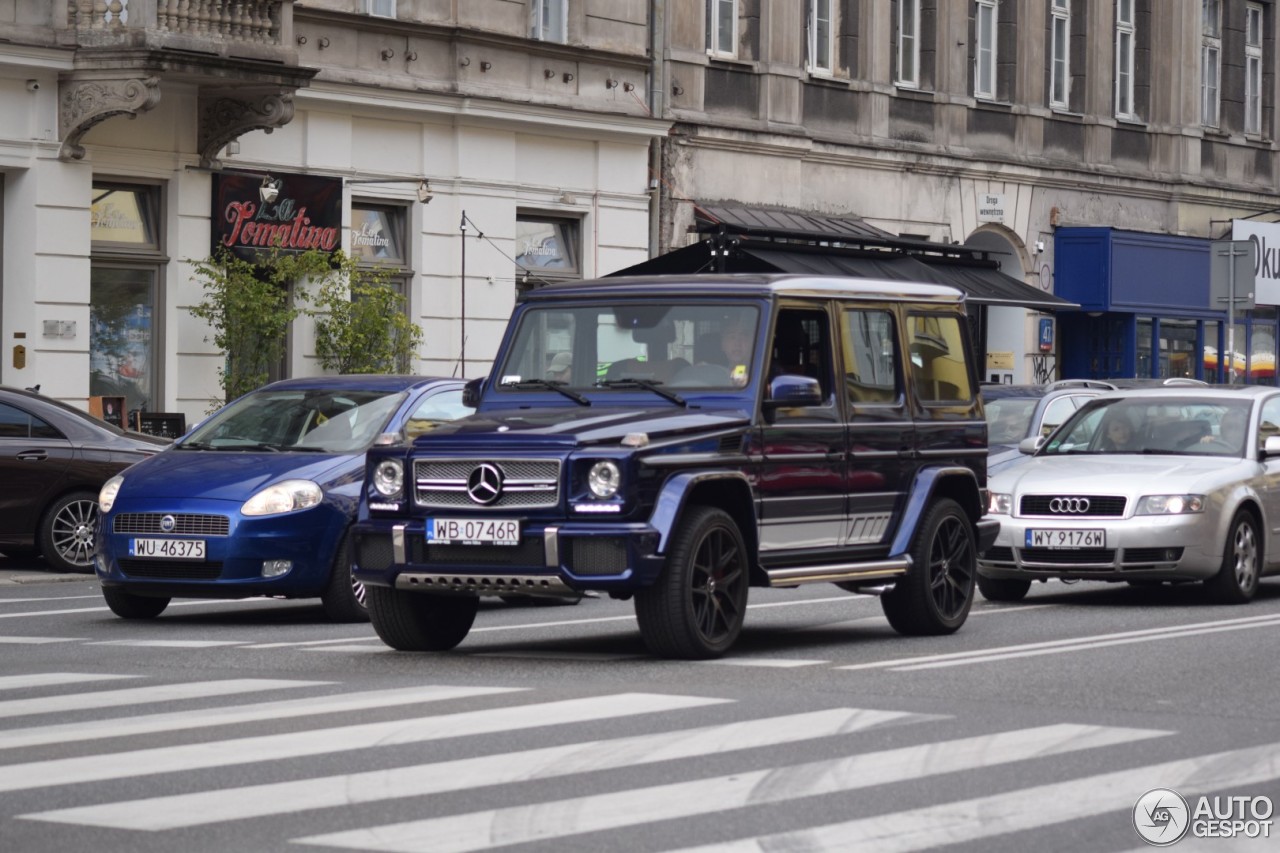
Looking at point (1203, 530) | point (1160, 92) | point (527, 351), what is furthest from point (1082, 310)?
point (527, 351)

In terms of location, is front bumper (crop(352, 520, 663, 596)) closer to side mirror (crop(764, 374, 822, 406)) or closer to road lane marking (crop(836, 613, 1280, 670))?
road lane marking (crop(836, 613, 1280, 670))

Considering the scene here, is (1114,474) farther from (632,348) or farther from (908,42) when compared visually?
(908,42)

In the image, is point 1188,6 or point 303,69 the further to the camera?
point 1188,6

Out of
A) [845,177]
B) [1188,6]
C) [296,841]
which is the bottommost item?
[296,841]

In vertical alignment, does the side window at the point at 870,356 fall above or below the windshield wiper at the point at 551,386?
above

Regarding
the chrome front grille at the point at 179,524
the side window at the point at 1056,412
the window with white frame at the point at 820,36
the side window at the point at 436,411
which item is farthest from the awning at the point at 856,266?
the chrome front grille at the point at 179,524

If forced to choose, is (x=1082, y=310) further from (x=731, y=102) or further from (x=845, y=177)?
(x=731, y=102)

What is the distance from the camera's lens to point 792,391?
40.9 feet

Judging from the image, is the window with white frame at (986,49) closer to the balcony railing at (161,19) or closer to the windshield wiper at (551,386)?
the balcony railing at (161,19)

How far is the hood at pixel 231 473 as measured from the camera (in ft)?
47.9

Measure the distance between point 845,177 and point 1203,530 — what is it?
795 inches

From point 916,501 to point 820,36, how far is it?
2298 cm

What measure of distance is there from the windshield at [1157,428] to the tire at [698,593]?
616 centimetres

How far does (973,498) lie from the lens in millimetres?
14242
